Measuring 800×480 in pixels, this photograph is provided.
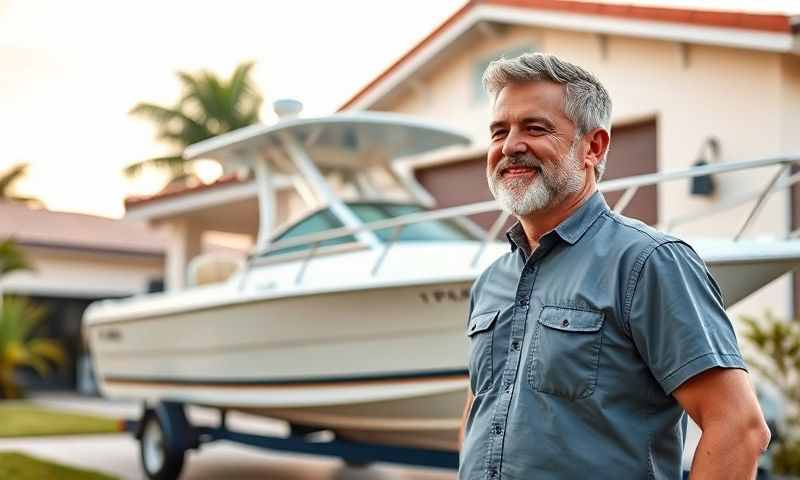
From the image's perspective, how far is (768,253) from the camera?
454 cm

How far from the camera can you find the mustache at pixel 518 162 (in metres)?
1.99

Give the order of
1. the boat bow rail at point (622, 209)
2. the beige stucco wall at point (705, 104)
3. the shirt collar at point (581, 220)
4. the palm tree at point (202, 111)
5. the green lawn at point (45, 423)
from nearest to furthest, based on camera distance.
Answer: the shirt collar at point (581, 220), the boat bow rail at point (622, 209), the beige stucco wall at point (705, 104), the green lawn at point (45, 423), the palm tree at point (202, 111)

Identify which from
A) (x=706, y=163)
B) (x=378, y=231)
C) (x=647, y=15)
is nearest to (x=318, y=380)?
(x=378, y=231)

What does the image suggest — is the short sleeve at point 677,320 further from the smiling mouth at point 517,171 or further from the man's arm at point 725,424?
the smiling mouth at point 517,171

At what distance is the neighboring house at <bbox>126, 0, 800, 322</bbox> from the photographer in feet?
26.2

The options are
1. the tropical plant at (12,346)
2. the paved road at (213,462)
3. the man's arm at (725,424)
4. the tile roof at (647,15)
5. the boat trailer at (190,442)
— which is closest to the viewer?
the man's arm at (725,424)

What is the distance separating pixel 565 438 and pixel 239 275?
535 centimetres

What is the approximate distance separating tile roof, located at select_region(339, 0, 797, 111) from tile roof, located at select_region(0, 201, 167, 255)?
1192cm

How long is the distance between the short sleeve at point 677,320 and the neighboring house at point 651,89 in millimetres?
5734

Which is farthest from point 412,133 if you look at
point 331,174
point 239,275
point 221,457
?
point 221,457

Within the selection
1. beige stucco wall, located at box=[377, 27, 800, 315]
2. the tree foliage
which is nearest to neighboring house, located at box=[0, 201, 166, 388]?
the tree foliage

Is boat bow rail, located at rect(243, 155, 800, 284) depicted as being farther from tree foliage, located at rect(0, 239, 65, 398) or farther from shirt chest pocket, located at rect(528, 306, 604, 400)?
tree foliage, located at rect(0, 239, 65, 398)

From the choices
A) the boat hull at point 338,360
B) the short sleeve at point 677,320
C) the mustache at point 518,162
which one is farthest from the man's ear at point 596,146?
the boat hull at point 338,360

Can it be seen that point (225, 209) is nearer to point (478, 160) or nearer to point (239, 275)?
point (478, 160)
